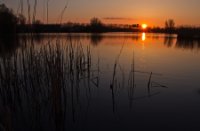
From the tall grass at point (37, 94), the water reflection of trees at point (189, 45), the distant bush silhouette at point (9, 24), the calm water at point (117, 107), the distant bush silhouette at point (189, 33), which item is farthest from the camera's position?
the distant bush silhouette at point (189, 33)

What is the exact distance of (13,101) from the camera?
198 inches

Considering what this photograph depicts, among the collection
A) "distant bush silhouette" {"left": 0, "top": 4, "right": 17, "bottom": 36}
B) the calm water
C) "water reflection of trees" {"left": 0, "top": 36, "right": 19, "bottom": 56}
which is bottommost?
the calm water

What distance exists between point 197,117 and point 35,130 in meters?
3.14

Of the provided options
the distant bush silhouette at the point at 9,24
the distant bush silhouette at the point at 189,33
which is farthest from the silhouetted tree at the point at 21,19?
the distant bush silhouette at the point at 189,33

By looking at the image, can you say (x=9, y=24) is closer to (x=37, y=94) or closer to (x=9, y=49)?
(x=37, y=94)

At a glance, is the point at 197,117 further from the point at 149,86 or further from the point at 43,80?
the point at 43,80

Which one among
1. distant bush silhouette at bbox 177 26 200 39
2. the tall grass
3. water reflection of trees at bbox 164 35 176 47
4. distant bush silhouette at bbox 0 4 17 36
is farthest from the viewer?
distant bush silhouette at bbox 177 26 200 39

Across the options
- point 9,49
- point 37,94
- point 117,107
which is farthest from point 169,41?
point 37,94

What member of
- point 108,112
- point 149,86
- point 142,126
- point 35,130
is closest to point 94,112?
point 108,112

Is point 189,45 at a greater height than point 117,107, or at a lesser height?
greater

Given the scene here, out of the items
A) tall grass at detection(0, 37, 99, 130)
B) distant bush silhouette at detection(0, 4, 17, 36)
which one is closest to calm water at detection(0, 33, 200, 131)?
tall grass at detection(0, 37, 99, 130)

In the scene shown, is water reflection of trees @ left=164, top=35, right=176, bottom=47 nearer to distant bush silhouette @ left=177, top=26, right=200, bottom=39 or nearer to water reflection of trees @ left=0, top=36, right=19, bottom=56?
distant bush silhouette @ left=177, top=26, right=200, bottom=39

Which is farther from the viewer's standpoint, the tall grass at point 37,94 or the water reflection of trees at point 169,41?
the water reflection of trees at point 169,41

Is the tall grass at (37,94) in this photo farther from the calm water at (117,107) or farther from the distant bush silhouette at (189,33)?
the distant bush silhouette at (189,33)
